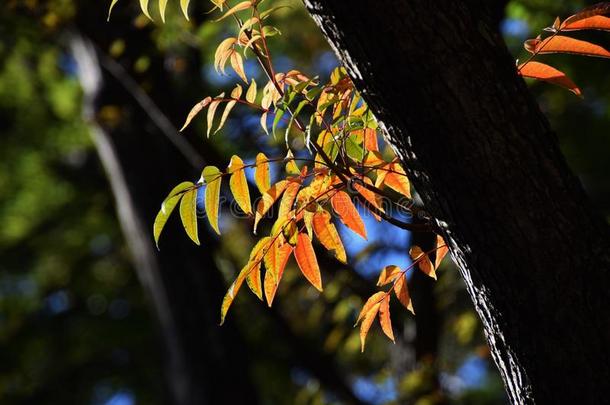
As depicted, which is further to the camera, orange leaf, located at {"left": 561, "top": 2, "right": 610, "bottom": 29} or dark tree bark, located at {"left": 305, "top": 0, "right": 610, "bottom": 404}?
orange leaf, located at {"left": 561, "top": 2, "right": 610, "bottom": 29}

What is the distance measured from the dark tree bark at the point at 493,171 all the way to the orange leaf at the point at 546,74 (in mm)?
108

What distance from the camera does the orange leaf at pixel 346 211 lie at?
47.8 inches

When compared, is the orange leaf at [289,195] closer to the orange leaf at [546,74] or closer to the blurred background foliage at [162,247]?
the orange leaf at [546,74]

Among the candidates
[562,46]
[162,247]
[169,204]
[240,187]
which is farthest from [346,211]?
[162,247]

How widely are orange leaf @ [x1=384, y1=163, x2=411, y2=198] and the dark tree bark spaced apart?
201 millimetres

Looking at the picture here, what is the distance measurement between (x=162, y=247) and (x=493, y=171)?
2.22 meters

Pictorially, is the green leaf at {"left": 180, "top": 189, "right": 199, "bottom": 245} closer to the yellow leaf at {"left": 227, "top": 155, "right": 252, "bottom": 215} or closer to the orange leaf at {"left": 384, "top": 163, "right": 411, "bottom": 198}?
the yellow leaf at {"left": 227, "top": 155, "right": 252, "bottom": 215}

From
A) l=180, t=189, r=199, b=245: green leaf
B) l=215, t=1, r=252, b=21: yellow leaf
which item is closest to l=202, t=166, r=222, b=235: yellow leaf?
l=180, t=189, r=199, b=245: green leaf

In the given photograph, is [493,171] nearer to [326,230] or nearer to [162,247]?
[326,230]

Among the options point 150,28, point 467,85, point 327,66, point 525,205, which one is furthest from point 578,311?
point 327,66

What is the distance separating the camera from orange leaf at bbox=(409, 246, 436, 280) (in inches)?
50.4

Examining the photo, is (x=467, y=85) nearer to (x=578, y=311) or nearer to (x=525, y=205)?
(x=525, y=205)

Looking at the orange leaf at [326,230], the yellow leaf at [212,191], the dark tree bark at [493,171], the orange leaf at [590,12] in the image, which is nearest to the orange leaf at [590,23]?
the orange leaf at [590,12]

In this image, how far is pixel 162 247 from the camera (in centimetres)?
308
